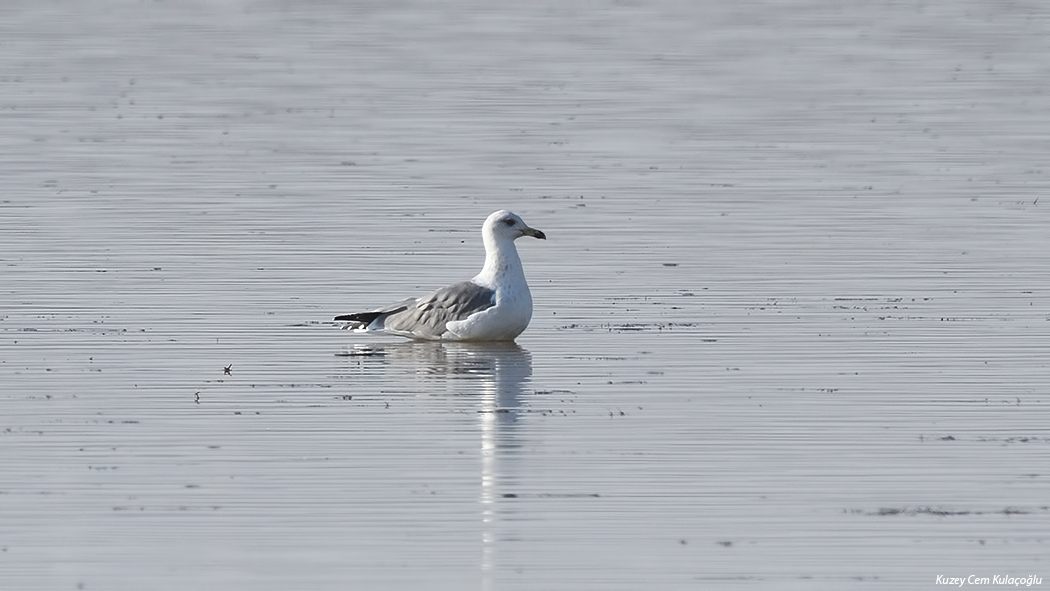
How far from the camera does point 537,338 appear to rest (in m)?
17.1

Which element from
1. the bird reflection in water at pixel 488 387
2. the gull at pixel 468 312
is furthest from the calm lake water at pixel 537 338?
the gull at pixel 468 312

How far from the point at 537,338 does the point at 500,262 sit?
0.70 metres

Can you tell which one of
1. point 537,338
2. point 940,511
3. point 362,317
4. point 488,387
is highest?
point 362,317

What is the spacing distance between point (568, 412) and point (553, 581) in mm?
3944

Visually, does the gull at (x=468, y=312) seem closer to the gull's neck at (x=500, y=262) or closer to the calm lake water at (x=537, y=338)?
the gull's neck at (x=500, y=262)

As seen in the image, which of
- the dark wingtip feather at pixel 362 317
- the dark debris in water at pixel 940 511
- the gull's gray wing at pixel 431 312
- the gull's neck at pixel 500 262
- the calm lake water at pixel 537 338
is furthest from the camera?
the gull's neck at pixel 500 262

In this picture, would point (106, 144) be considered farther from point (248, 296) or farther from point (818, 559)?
point (818, 559)

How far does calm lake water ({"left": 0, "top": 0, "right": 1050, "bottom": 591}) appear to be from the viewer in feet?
35.4

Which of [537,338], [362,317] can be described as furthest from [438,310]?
[537,338]

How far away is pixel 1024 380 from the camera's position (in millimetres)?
14828

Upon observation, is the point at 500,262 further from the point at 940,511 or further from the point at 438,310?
the point at 940,511

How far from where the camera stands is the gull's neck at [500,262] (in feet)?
56.9

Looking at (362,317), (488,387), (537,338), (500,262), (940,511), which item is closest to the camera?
(940,511)

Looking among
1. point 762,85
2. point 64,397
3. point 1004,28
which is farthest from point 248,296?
point 1004,28
